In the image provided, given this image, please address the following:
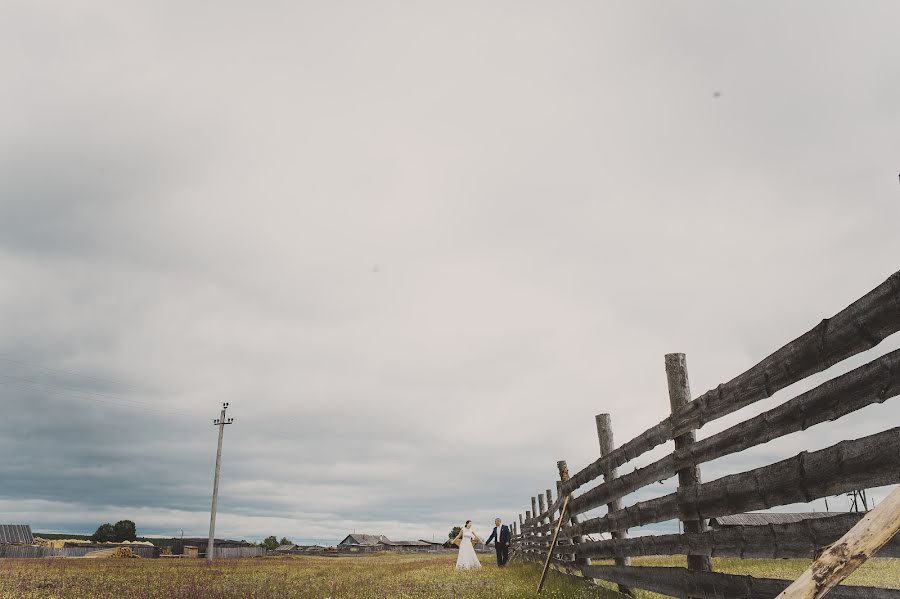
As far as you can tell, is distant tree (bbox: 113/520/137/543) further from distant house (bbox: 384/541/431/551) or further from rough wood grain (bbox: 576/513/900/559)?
rough wood grain (bbox: 576/513/900/559)

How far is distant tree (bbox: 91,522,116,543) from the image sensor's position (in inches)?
4301

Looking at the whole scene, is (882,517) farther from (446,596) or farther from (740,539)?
(446,596)

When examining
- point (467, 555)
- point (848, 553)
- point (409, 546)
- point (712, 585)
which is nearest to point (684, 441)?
point (712, 585)

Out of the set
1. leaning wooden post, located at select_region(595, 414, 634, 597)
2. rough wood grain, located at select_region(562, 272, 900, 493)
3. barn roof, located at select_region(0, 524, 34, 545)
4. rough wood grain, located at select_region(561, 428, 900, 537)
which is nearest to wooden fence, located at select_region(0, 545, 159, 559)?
barn roof, located at select_region(0, 524, 34, 545)

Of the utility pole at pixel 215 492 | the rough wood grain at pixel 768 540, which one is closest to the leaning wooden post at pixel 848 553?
the rough wood grain at pixel 768 540

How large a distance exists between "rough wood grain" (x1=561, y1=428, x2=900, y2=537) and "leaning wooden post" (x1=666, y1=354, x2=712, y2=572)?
11 cm

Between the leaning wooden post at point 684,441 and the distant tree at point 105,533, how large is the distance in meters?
128

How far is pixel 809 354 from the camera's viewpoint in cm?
380

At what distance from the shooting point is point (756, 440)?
4.38 m

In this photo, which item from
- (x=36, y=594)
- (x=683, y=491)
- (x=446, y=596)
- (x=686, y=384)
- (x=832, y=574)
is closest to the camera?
(x=832, y=574)

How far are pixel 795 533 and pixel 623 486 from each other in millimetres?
4116

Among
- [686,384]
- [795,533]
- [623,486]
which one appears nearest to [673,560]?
[623,486]

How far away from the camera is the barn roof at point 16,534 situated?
185 feet

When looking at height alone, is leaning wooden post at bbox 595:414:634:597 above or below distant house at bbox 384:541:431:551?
above
